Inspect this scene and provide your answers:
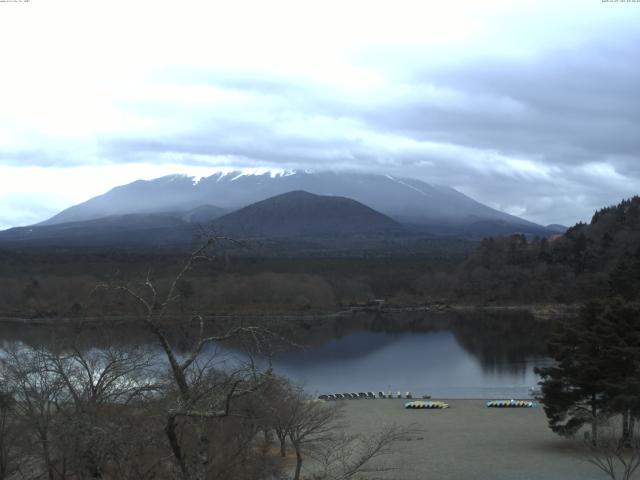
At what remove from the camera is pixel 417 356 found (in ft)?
139

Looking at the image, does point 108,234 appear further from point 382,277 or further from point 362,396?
point 362,396

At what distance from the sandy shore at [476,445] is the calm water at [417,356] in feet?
12.0

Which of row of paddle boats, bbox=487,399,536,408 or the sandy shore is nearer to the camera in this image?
the sandy shore

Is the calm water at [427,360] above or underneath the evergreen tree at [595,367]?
underneath

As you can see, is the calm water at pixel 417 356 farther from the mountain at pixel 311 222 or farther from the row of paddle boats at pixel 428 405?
the mountain at pixel 311 222

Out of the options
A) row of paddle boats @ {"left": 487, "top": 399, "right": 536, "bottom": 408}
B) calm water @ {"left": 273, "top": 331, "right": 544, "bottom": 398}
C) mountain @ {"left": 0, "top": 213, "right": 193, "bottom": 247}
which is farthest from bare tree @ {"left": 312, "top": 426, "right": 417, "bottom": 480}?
mountain @ {"left": 0, "top": 213, "right": 193, "bottom": 247}

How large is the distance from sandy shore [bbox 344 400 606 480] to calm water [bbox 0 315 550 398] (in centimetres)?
365

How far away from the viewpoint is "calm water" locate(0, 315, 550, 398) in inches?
1284

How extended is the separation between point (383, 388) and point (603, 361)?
16.7m

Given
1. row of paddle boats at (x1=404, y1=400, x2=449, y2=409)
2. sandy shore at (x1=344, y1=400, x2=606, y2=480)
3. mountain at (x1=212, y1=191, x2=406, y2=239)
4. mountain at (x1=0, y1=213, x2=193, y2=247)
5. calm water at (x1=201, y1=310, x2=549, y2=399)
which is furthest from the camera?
mountain at (x1=212, y1=191, x2=406, y2=239)

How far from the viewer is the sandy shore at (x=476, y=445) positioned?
53.6 feet

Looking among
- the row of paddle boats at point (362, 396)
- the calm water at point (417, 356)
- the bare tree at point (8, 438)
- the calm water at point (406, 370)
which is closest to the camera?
the bare tree at point (8, 438)

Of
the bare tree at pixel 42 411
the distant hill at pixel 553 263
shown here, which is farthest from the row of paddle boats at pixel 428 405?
the distant hill at pixel 553 263

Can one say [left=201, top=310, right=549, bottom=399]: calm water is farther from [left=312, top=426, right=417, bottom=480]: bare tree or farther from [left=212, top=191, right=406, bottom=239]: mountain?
[left=212, top=191, right=406, bottom=239]: mountain
